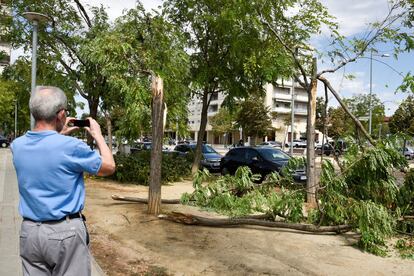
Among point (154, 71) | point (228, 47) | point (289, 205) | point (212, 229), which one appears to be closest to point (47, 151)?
point (212, 229)

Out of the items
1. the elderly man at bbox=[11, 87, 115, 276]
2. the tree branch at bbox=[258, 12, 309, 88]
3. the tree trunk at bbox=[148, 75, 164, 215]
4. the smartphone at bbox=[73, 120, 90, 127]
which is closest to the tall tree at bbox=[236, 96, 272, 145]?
A: the tree branch at bbox=[258, 12, 309, 88]

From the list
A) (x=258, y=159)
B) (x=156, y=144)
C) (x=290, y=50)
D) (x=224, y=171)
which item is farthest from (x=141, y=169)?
(x=290, y=50)

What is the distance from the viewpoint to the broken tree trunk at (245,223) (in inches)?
320

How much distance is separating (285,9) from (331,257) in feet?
29.0

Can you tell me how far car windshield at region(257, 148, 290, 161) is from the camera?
17359 mm

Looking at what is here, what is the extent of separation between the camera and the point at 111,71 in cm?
1414

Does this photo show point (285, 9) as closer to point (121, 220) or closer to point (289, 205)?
point (289, 205)

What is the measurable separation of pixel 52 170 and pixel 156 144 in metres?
6.72

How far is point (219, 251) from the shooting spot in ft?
22.5

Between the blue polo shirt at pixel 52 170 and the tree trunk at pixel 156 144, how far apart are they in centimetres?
659

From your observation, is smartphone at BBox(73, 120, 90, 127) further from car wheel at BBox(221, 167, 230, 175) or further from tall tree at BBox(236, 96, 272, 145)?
tall tree at BBox(236, 96, 272, 145)

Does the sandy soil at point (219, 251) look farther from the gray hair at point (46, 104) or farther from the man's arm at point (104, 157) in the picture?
the gray hair at point (46, 104)

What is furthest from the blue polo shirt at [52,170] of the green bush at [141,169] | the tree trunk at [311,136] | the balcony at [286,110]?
the balcony at [286,110]

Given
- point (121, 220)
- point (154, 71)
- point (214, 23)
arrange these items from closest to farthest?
1. point (121, 220)
2. point (154, 71)
3. point (214, 23)
